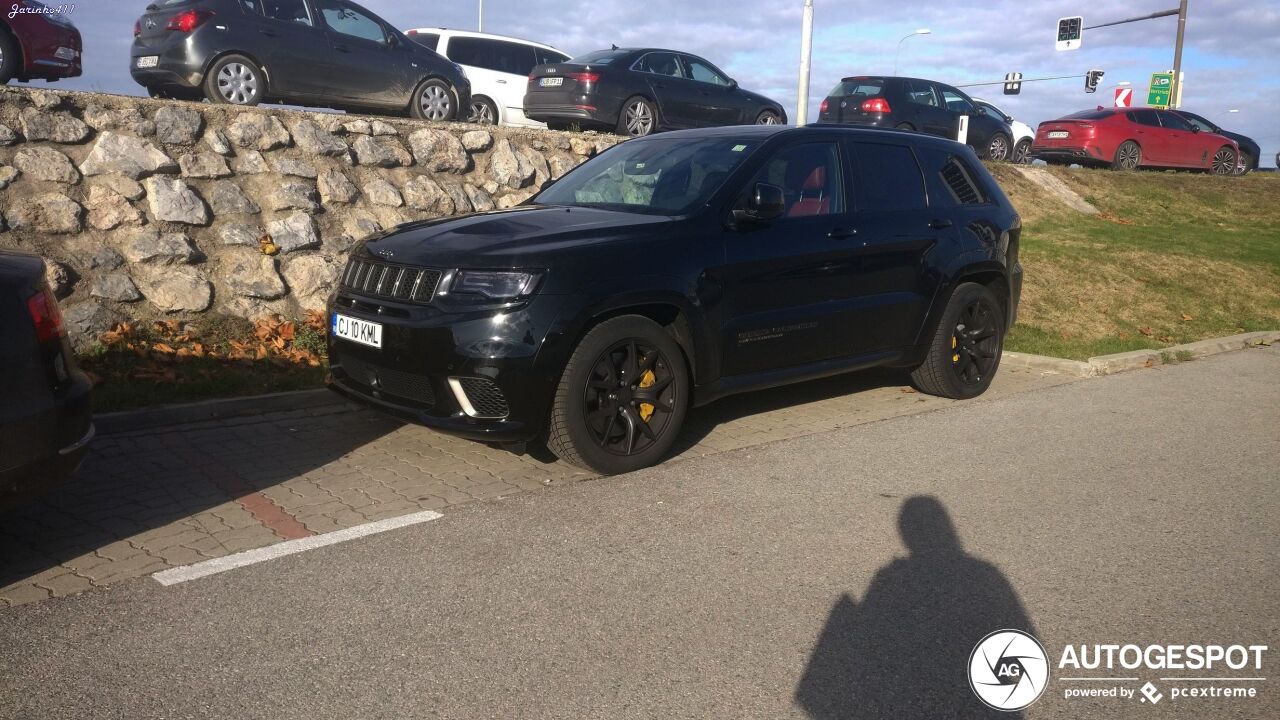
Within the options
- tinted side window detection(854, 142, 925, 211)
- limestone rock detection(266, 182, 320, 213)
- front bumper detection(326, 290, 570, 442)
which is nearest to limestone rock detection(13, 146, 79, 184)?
limestone rock detection(266, 182, 320, 213)

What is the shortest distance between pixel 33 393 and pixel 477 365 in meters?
1.87

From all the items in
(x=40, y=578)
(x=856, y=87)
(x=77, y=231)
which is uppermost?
(x=856, y=87)

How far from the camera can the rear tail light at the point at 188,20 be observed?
33.8 ft

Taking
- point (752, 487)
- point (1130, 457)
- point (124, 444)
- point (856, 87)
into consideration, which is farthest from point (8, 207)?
point (856, 87)

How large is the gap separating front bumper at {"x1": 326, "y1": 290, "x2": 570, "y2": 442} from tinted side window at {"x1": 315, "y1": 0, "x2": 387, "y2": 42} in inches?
282

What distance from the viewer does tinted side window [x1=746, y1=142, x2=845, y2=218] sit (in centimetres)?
639

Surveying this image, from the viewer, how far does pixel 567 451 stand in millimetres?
5391

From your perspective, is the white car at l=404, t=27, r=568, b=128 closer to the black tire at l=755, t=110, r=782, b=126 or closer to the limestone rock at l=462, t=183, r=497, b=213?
the black tire at l=755, t=110, r=782, b=126

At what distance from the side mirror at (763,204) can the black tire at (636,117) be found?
29.1 ft

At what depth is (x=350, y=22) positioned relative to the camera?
38.1ft

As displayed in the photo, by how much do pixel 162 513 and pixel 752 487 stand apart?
2.85m

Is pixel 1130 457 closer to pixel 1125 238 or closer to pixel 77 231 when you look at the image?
pixel 77 231

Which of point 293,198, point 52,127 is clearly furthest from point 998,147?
point 52,127

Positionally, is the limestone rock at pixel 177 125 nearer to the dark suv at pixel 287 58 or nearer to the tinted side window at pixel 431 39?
the dark suv at pixel 287 58
